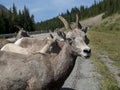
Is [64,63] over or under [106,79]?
over

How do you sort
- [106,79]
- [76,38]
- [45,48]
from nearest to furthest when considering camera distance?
[76,38] → [45,48] → [106,79]

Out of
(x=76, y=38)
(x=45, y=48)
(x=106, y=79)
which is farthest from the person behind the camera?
(x=106, y=79)

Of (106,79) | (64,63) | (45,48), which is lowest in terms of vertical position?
(106,79)

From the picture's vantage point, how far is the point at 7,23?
87312mm

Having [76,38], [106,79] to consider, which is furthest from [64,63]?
[106,79]

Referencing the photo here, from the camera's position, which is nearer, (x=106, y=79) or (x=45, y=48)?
(x=45, y=48)

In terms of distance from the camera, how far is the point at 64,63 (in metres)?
11.0

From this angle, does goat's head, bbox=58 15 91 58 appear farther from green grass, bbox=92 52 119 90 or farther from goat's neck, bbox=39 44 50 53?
green grass, bbox=92 52 119 90

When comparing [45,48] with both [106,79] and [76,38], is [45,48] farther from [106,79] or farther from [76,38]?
[76,38]

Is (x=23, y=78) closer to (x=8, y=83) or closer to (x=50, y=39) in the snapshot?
(x=8, y=83)

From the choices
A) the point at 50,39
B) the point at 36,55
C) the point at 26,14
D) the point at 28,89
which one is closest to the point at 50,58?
the point at 36,55

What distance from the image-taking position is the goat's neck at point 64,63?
425 inches

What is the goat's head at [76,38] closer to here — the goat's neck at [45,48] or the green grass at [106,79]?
the goat's neck at [45,48]

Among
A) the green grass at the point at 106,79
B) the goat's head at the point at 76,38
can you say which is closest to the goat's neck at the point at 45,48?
the green grass at the point at 106,79
